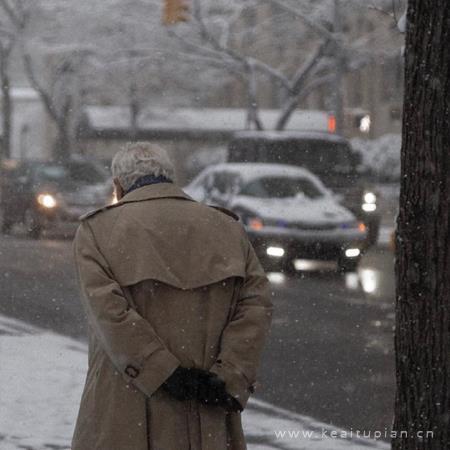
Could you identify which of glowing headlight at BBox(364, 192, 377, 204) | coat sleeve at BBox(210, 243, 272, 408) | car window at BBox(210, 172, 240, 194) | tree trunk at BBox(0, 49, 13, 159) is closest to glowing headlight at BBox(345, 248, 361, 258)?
car window at BBox(210, 172, 240, 194)

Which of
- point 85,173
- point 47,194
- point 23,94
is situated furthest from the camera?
point 23,94

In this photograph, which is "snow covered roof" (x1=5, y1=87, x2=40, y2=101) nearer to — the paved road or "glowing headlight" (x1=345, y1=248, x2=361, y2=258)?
the paved road

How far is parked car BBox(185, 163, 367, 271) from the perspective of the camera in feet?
59.3

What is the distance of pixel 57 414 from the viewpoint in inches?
302

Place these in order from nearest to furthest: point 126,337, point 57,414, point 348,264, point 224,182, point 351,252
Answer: point 126,337, point 57,414, point 351,252, point 348,264, point 224,182

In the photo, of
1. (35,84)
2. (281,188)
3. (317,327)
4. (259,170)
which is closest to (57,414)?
(317,327)

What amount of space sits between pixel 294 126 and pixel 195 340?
5443 cm

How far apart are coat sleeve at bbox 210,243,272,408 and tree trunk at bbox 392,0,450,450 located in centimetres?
50

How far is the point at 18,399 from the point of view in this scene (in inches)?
320

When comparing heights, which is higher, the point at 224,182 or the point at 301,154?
the point at 301,154

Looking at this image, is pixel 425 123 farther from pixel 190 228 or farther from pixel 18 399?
pixel 18 399

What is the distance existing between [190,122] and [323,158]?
3542cm

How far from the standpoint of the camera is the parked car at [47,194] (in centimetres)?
2462

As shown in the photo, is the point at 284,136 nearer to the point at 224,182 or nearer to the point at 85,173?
the point at 224,182
